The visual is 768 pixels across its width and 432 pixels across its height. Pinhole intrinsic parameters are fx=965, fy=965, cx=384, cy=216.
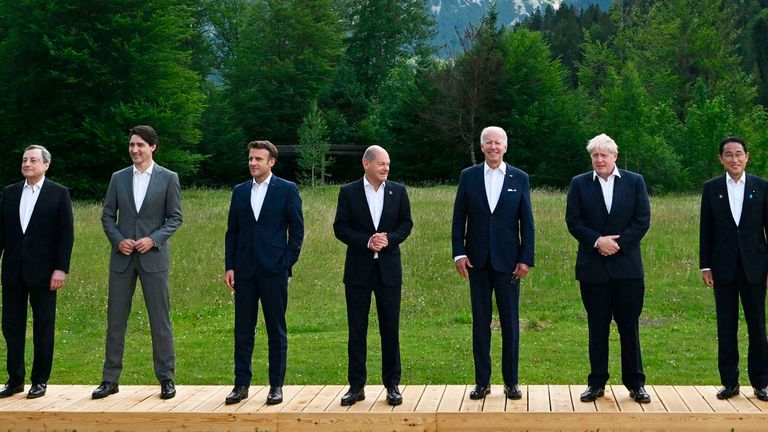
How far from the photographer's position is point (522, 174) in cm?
862

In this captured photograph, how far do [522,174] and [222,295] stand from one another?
1008 cm

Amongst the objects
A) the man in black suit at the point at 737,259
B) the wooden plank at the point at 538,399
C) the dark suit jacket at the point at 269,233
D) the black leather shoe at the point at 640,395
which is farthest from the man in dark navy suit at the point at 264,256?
the man in black suit at the point at 737,259

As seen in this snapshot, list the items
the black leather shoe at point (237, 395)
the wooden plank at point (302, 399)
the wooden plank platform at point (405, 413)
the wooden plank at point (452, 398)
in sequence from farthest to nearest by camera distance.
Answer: the black leather shoe at point (237, 395), the wooden plank at point (302, 399), the wooden plank at point (452, 398), the wooden plank platform at point (405, 413)

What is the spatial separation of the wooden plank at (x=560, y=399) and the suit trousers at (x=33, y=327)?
4.52 metres

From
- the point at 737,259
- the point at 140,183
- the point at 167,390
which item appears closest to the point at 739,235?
the point at 737,259

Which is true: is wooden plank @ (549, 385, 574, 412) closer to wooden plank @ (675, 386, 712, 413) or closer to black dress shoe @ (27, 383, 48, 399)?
wooden plank @ (675, 386, 712, 413)

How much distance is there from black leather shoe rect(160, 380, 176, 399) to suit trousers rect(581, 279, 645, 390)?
3720mm

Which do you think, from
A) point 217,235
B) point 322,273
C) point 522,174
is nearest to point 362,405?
point 522,174

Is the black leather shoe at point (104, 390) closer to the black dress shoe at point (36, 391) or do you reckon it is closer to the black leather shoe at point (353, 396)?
the black dress shoe at point (36, 391)

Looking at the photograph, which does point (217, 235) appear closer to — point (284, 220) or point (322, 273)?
point (322, 273)

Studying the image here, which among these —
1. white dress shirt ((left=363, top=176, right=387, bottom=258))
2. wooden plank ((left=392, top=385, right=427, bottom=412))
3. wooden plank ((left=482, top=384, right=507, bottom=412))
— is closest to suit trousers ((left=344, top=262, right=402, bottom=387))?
wooden plank ((left=392, top=385, right=427, bottom=412))

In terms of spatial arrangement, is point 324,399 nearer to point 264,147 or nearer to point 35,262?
point 264,147

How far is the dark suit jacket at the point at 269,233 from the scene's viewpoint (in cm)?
847

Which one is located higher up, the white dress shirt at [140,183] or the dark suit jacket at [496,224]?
the white dress shirt at [140,183]
